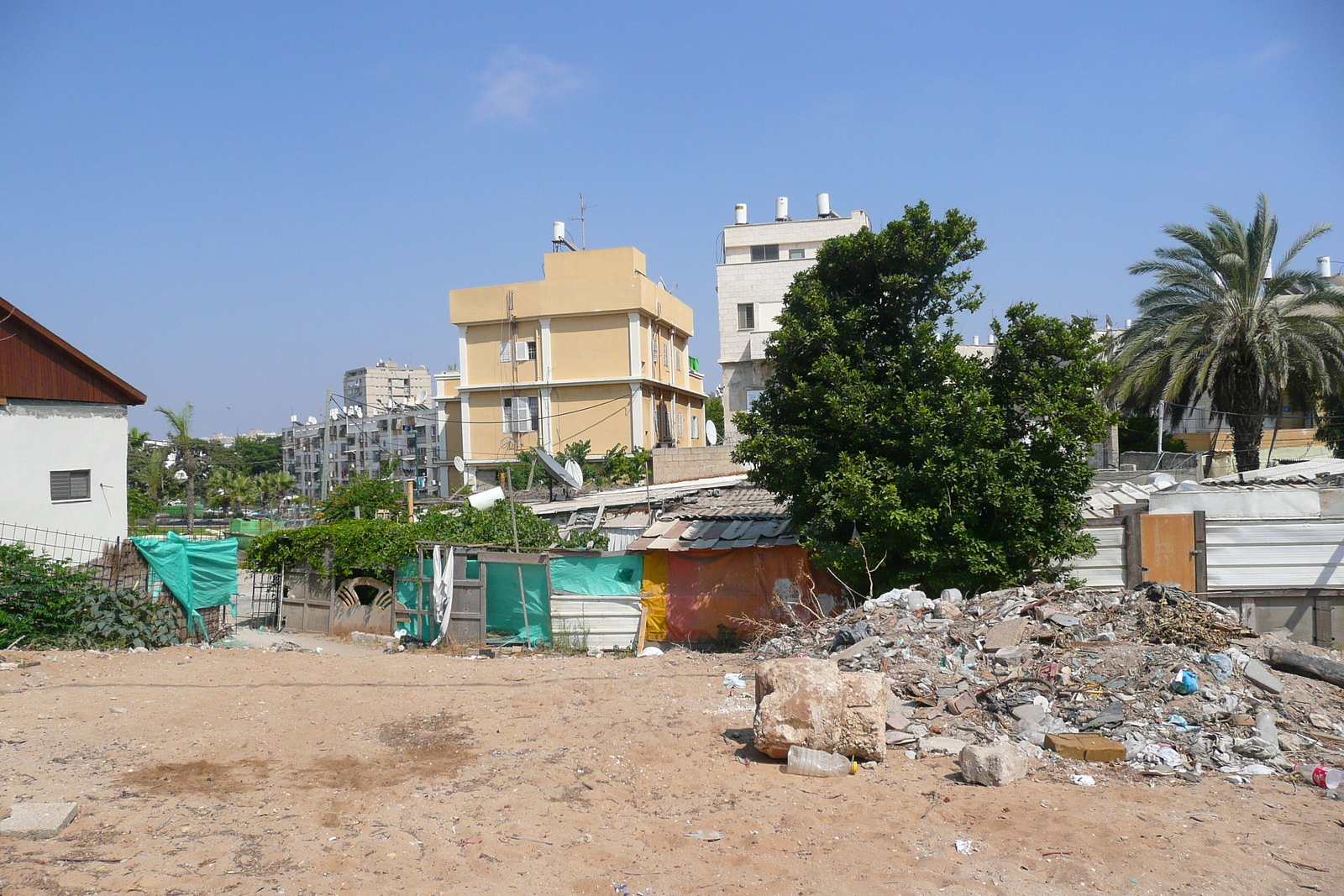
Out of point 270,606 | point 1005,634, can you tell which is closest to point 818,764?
point 1005,634

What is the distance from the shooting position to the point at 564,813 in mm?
5961

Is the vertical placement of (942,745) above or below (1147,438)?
below

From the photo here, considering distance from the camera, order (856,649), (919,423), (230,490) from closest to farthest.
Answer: (856,649)
(919,423)
(230,490)

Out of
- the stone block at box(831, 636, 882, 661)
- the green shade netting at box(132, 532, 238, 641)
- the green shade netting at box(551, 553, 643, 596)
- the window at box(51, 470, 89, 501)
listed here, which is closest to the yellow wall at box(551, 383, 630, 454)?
the window at box(51, 470, 89, 501)

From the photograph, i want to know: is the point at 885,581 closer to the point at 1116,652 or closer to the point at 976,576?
the point at 976,576

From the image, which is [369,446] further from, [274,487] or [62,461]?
[62,461]

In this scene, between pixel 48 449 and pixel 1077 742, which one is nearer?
pixel 1077 742

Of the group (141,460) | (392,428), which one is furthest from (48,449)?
(392,428)

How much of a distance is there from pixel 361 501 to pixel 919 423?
1478 centimetres

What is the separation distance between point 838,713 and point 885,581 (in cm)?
490

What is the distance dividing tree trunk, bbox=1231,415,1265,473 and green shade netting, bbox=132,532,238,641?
19547mm

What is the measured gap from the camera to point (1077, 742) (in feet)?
22.1

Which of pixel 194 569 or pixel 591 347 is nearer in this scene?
pixel 194 569

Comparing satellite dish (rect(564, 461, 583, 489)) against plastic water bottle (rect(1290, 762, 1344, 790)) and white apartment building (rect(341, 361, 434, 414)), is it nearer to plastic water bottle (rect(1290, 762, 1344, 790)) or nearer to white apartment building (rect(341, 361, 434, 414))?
plastic water bottle (rect(1290, 762, 1344, 790))
